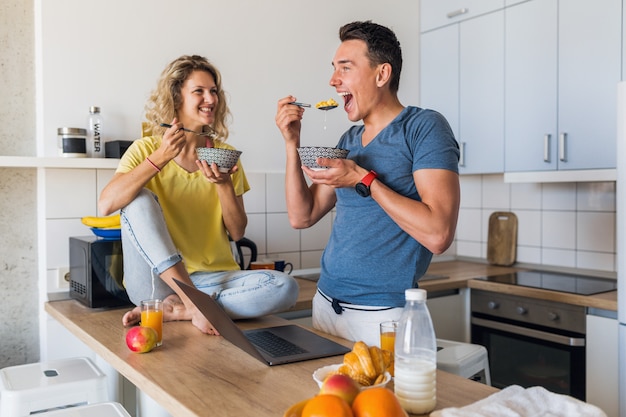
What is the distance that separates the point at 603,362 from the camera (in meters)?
2.37

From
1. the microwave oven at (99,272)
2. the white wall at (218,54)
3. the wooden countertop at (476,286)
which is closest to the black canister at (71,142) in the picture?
the white wall at (218,54)

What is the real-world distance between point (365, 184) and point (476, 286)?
4.83 feet

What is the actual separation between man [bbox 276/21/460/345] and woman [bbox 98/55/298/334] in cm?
28

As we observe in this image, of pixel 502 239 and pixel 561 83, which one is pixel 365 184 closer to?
pixel 561 83

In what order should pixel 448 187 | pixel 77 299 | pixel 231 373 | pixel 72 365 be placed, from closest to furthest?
pixel 231 373 → pixel 448 187 → pixel 72 365 → pixel 77 299

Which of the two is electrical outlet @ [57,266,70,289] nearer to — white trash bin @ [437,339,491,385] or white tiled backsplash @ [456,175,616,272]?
white trash bin @ [437,339,491,385]

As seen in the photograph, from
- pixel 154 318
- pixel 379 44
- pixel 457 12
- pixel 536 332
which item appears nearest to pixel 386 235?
pixel 379 44

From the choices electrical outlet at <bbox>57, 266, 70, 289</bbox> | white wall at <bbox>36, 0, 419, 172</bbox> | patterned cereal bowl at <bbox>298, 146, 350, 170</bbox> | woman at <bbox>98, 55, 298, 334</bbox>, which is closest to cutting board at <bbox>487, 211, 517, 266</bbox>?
Answer: white wall at <bbox>36, 0, 419, 172</bbox>

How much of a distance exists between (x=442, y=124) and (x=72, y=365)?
1.37 metres

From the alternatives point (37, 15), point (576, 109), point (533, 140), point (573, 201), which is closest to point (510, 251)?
point (573, 201)

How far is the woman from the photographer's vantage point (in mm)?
1948

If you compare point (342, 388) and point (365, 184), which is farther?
point (365, 184)

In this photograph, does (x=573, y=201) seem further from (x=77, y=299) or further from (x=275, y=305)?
(x=77, y=299)

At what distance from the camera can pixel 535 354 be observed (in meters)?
2.61
